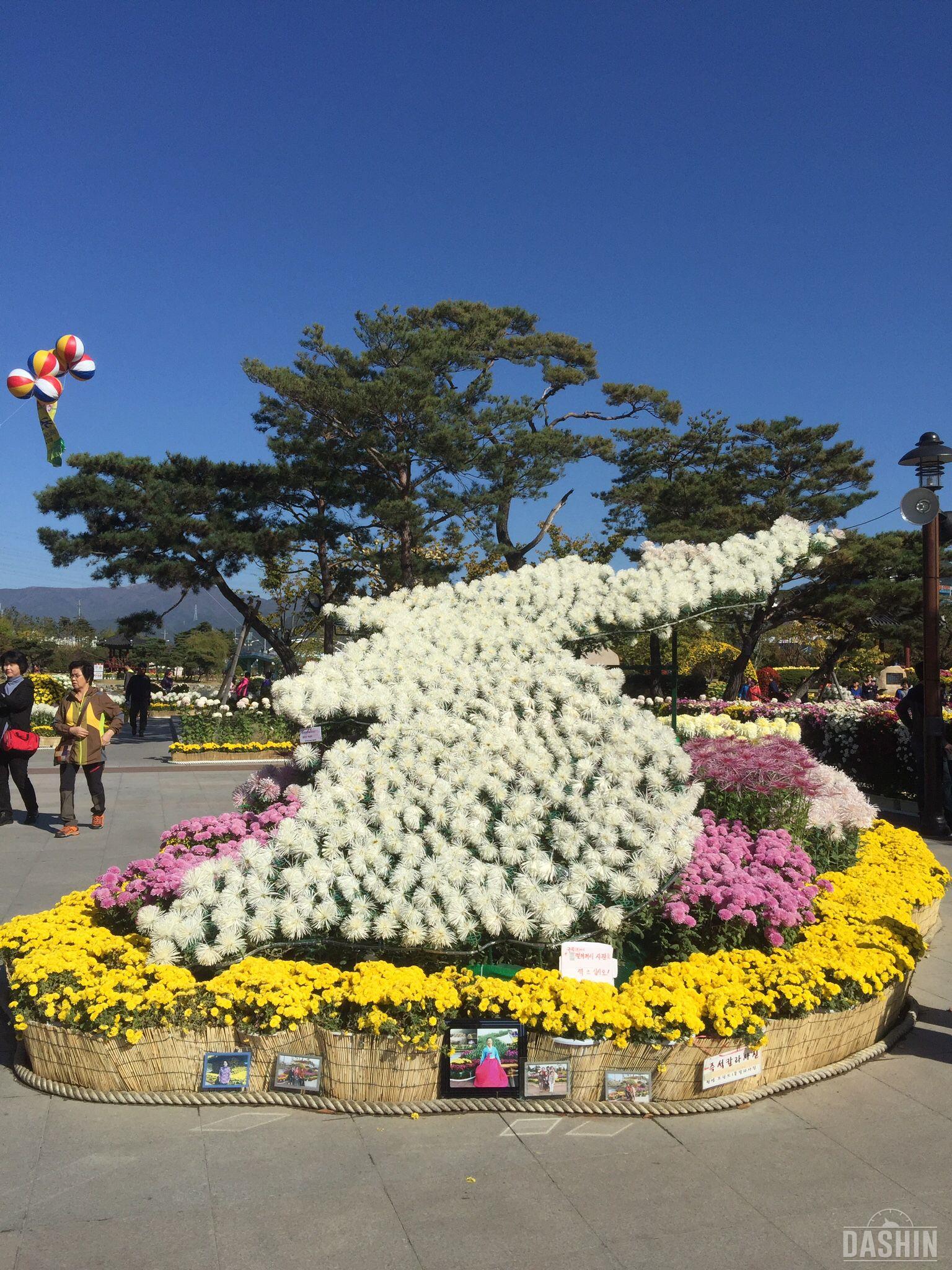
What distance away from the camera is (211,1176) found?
9.04 ft

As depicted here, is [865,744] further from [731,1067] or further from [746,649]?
[746,649]

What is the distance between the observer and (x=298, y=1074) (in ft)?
10.6

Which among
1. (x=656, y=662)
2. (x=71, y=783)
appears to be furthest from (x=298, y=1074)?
(x=656, y=662)

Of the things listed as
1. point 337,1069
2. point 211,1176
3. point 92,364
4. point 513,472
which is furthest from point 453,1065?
point 513,472

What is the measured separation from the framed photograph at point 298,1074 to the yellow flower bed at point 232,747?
11.3 meters

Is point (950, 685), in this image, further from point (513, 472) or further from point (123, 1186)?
point (123, 1186)

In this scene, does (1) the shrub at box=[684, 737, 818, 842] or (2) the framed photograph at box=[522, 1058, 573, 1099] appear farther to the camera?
(1) the shrub at box=[684, 737, 818, 842]

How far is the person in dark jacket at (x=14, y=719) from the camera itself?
8062 millimetres

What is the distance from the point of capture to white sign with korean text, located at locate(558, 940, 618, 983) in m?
3.55

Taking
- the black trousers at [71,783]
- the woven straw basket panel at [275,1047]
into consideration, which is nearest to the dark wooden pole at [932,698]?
the woven straw basket panel at [275,1047]

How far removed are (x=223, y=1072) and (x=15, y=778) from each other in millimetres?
5953

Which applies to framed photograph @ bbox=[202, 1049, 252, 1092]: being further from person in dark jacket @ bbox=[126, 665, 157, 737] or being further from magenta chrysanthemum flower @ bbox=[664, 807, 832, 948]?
person in dark jacket @ bbox=[126, 665, 157, 737]

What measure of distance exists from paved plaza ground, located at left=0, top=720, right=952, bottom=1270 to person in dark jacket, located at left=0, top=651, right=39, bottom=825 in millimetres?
5066

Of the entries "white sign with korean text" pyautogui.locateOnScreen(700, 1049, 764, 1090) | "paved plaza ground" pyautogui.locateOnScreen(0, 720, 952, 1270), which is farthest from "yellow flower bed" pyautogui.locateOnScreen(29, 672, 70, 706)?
"white sign with korean text" pyautogui.locateOnScreen(700, 1049, 764, 1090)
